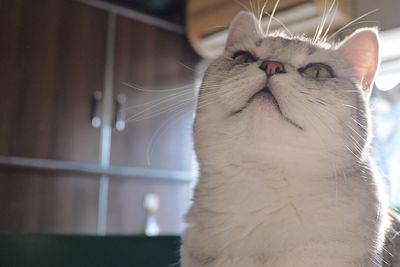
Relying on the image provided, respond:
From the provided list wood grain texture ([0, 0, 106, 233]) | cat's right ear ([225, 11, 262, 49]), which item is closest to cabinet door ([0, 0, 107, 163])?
wood grain texture ([0, 0, 106, 233])

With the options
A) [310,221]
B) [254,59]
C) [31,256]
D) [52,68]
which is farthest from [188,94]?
[52,68]

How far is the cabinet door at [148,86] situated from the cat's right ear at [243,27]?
4.35ft

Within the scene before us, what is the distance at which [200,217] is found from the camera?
812 mm

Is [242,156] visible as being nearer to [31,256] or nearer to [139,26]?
[31,256]

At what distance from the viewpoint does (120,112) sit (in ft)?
7.86

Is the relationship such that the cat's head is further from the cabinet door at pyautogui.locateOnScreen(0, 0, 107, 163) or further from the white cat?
the cabinet door at pyautogui.locateOnScreen(0, 0, 107, 163)

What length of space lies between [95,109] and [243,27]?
1.47 metres

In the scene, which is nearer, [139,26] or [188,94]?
[188,94]

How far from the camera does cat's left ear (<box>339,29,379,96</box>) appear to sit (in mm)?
852

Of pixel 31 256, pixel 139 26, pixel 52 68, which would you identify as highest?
pixel 139 26

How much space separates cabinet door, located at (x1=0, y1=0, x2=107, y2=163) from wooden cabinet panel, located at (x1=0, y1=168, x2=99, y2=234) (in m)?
0.10

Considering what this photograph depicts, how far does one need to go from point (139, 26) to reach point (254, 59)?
1.79m

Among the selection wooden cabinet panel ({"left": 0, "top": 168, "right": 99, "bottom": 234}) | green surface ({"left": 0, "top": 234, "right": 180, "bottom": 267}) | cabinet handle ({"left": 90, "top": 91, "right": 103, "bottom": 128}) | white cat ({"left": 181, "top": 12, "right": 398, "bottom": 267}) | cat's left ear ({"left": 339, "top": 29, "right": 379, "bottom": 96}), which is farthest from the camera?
cabinet handle ({"left": 90, "top": 91, "right": 103, "bottom": 128})

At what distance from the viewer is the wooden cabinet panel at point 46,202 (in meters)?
2.04
